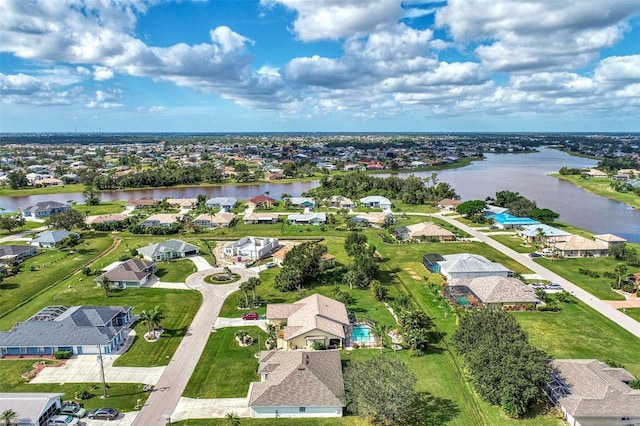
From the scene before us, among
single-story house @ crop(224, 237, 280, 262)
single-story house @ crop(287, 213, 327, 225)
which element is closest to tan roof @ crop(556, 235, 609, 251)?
single-story house @ crop(287, 213, 327, 225)

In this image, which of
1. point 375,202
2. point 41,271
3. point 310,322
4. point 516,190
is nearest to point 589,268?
point 310,322

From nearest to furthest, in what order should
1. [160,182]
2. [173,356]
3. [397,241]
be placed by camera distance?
[173,356] → [397,241] → [160,182]

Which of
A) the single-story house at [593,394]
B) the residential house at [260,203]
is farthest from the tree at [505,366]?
the residential house at [260,203]

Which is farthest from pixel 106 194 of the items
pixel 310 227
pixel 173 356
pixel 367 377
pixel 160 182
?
pixel 367 377

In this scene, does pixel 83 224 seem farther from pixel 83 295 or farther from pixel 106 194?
pixel 106 194

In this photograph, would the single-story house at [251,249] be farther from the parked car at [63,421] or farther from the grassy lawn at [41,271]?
the parked car at [63,421]
